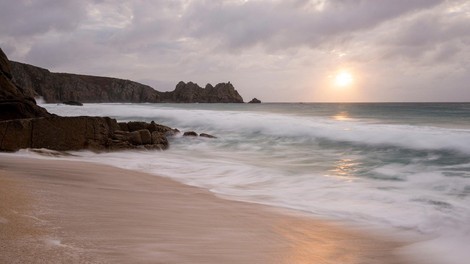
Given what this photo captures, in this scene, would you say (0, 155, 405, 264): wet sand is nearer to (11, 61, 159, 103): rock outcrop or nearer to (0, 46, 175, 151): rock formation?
(0, 46, 175, 151): rock formation

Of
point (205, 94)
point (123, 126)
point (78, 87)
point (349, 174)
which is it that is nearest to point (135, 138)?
point (123, 126)

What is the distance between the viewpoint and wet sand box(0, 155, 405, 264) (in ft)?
7.97

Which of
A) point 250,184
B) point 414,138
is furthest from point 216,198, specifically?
point 414,138

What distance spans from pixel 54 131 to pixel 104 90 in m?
103

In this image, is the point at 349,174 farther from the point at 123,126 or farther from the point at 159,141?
the point at 123,126

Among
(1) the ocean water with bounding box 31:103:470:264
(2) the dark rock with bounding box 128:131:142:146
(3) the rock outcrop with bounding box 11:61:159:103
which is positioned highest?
(3) the rock outcrop with bounding box 11:61:159:103

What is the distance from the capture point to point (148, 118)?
2752 cm

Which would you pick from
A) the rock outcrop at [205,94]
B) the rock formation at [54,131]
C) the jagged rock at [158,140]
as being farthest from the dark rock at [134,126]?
the rock outcrop at [205,94]

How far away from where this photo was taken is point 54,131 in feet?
31.2

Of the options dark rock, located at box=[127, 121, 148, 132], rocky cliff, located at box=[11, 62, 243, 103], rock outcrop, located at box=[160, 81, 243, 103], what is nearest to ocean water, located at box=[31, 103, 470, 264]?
dark rock, located at box=[127, 121, 148, 132]

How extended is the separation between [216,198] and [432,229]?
2563 mm

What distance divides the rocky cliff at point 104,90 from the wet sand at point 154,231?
8148 cm

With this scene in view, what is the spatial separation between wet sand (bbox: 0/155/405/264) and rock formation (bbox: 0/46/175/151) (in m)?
4.66

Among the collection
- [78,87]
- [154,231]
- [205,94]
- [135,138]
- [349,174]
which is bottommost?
[349,174]
